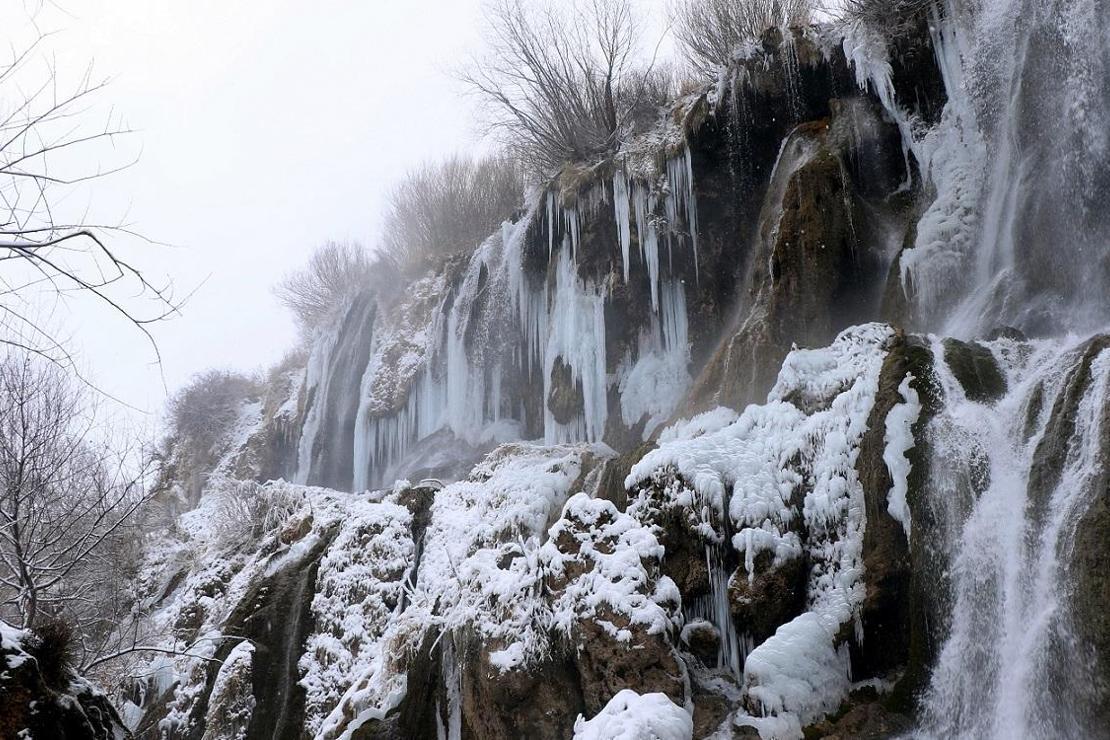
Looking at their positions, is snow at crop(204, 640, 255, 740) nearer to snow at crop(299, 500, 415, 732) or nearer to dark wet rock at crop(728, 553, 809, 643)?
snow at crop(299, 500, 415, 732)

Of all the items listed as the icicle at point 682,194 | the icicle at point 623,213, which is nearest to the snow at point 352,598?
the icicle at point 623,213

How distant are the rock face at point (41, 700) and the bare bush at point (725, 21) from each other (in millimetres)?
15596

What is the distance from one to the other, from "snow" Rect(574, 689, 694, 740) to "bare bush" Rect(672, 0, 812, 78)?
1408cm

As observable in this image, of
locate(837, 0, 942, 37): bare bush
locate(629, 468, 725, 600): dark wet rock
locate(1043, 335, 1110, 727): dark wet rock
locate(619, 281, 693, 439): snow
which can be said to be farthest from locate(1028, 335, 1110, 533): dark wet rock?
locate(619, 281, 693, 439): snow

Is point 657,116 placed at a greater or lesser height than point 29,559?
greater

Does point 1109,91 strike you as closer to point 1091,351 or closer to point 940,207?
point 940,207

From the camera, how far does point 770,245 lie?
34.1ft

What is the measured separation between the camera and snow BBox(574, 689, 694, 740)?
15.0 ft

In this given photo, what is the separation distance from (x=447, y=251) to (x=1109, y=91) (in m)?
18.1

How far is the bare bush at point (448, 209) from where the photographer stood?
2323cm

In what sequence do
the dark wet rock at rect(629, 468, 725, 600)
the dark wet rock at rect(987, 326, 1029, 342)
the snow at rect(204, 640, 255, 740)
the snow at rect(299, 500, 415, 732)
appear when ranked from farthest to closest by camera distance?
the snow at rect(299, 500, 415, 732) < the snow at rect(204, 640, 255, 740) < the dark wet rock at rect(987, 326, 1029, 342) < the dark wet rock at rect(629, 468, 725, 600)

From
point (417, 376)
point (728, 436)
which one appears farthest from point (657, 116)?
point (728, 436)

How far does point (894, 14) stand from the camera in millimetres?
10375

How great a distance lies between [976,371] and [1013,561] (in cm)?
177
